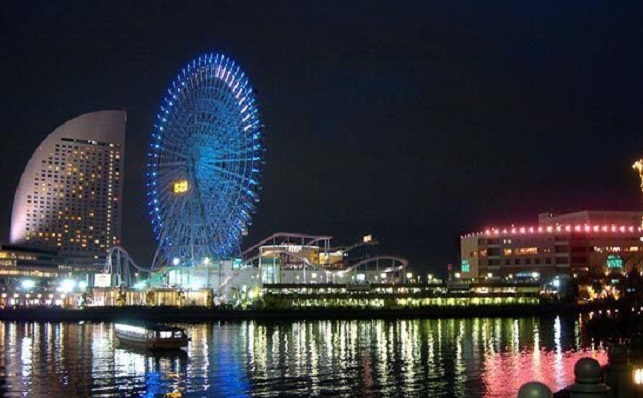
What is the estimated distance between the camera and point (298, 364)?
116 feet

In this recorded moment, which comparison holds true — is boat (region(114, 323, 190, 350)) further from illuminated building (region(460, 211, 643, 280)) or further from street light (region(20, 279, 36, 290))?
street light (region(20, 279, 36, 290))

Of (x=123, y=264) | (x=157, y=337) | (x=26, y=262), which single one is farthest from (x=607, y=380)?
(x=26, y=262)

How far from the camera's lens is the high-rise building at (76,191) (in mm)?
163750

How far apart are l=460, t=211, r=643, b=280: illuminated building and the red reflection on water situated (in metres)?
69.5

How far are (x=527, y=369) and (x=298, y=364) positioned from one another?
33.5 ft

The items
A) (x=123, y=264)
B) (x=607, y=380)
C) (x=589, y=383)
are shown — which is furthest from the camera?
(x=123, y=264)

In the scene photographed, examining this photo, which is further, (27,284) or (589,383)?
(27,284)

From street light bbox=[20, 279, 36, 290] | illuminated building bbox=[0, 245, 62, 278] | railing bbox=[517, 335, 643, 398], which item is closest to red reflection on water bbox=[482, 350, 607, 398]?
railing bbox=[517, 335, 643, 398]

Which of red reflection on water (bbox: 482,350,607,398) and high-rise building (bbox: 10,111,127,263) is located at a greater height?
high-rise building (bbox: 10,111,127,263)

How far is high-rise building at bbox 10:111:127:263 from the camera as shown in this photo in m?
164

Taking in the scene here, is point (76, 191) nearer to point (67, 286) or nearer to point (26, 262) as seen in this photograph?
point (26, 262)

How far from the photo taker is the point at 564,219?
125312mm

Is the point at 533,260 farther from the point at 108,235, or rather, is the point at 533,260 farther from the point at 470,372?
the point at 108,235

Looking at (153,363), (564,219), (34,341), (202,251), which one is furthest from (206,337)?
(564,219)
